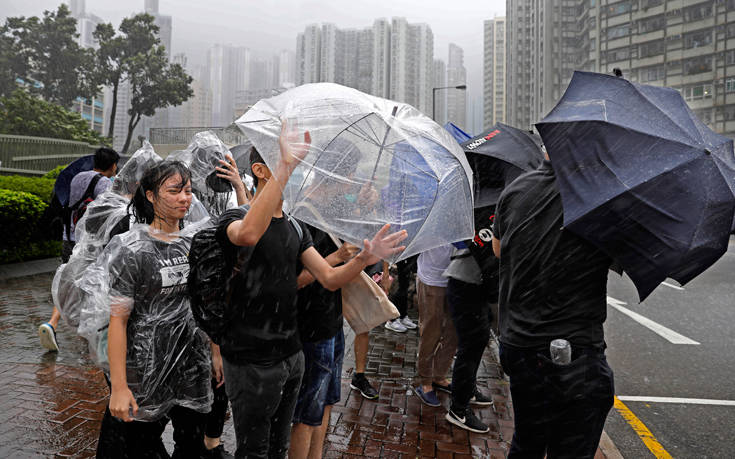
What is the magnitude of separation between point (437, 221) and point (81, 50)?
135 feet

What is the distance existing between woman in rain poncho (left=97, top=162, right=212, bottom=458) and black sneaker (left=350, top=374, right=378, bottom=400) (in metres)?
1.88

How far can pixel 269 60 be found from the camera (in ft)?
299

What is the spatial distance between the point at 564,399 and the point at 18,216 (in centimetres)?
1010

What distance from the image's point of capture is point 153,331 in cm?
238

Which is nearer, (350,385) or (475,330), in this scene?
(475,330)

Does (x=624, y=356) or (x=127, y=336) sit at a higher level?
(x=127, y=336)

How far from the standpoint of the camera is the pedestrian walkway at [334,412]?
131 inches

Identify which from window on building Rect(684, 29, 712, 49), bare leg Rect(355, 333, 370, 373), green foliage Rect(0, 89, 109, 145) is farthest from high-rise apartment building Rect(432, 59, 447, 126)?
bare leg Rect(355, 333, 370, 373)

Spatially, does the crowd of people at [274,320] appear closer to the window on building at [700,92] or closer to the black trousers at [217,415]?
the black trousers at [217,415]

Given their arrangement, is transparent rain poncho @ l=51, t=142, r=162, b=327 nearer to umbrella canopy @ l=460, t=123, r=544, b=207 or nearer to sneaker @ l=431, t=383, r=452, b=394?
umbrella canopy @ l=460, t=123, r=544, b=207

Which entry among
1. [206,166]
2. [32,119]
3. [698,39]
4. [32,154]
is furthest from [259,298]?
[698,39]

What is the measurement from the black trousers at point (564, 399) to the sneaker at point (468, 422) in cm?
153

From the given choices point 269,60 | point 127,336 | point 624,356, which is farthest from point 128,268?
point 269,60

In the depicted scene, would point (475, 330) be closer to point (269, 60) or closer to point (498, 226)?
point (498, 226)
